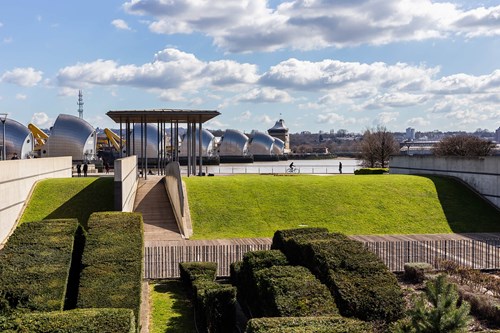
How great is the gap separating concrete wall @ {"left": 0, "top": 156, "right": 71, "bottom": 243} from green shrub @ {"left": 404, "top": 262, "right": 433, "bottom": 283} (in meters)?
17.6

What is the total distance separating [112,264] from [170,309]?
2972 millimetres

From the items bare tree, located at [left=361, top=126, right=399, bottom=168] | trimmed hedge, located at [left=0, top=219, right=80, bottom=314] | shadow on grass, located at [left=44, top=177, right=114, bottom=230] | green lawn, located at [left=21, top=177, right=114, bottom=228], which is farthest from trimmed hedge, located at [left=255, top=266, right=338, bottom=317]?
bare tree, located at [left=361, top=126, right=399, bottom=168]

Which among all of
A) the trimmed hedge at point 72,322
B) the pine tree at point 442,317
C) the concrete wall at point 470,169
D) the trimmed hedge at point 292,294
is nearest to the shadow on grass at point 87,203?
the trimmed hedge at point 292,294

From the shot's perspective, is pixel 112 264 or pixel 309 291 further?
pixel 112 264

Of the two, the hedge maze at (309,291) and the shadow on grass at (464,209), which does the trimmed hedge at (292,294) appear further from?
the shadow on grass at (464,209)

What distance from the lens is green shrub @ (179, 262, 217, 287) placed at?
16.6 meters

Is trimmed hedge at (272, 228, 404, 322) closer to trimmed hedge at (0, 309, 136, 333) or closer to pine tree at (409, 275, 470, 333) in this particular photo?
pine tree at (409, 275, 470, 333)

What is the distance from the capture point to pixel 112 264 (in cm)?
1303

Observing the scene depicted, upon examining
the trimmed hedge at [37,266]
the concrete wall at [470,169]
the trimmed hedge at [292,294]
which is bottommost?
the trimmed hedge at [292,294]

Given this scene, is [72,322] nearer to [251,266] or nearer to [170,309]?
[170,309]

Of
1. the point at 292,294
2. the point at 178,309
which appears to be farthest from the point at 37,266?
the point at 292,294

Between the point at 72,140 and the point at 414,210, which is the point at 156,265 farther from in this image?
the point at 72,140

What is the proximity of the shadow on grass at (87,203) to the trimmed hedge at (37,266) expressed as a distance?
12.8 m

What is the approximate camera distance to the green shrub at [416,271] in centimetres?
1733
